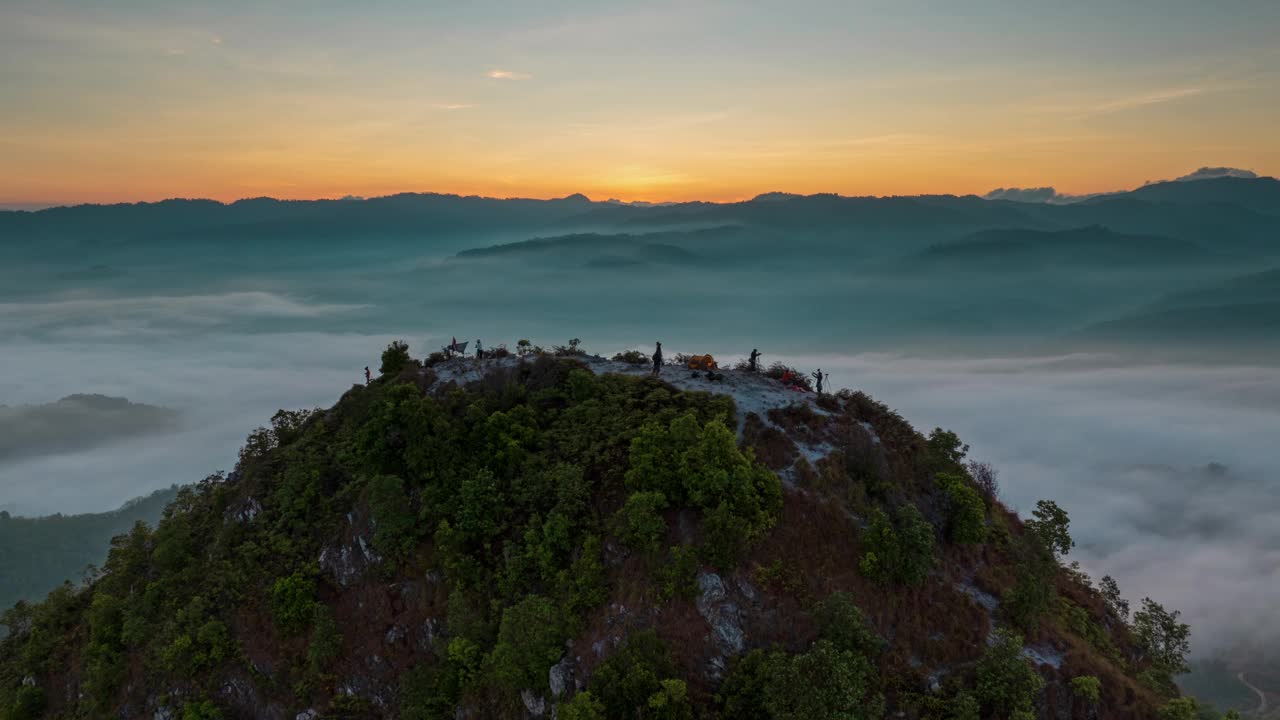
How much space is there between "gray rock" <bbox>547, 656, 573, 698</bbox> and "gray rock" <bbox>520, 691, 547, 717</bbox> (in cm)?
85

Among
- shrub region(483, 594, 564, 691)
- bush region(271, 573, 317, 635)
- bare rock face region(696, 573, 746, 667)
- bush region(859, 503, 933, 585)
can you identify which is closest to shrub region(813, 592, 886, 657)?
bush region(859, 503, 933, 585)

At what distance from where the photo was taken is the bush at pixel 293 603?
3628 centimetres

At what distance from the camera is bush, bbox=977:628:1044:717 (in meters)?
26.6

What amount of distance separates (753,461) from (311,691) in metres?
26.8

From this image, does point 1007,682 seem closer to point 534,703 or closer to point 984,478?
point 984,478

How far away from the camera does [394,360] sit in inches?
1929

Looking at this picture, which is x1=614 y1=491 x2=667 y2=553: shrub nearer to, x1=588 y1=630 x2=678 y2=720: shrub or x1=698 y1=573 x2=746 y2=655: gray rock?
A: x1=698 y1=573 x2=746 y2=655: gray rock

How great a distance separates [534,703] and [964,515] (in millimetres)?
24637

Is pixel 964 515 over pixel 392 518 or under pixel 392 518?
over

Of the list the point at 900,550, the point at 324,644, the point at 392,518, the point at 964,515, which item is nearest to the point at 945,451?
the point at 964,515

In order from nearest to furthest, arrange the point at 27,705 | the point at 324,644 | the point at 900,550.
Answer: the point at 900,550, the point at 324,644, the point at 27,705

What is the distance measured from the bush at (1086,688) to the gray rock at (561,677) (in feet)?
74.6

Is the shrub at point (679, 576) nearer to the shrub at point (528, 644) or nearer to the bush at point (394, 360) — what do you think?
the shrub at point (528, 644)

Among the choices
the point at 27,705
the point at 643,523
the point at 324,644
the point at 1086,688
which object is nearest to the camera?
the point at 1086,688
